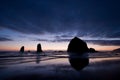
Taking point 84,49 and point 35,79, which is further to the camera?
point 84,49

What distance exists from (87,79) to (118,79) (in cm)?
241

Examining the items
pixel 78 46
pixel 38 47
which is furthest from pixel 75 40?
pixel 38 47

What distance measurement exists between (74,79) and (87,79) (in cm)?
107

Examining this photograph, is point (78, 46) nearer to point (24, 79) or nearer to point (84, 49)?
point (84, 49)

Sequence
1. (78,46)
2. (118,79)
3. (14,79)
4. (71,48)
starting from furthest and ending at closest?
1. (71,48)
2. (78,46)
3. (14,79)
4. (118,79)

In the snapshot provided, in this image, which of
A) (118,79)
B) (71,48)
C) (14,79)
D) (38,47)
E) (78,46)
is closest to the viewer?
(118,79)

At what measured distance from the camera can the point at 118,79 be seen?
978cm

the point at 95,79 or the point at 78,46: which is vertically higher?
the point at 78,46

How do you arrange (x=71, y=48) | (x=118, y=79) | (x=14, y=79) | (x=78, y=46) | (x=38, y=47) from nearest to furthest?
(x=118, y=79) < (x=14, y=79) < (x=78, y=46) < (x=71, y=48) < (x=38, y=47)

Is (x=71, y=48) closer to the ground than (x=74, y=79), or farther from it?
farther from it

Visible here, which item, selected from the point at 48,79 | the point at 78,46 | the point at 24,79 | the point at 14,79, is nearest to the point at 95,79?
the point at 48,79

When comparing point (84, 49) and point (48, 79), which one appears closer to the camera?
point (48, 79)

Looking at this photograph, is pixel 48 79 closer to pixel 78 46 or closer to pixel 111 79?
pixel 111 79

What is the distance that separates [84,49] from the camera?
12925 cm
